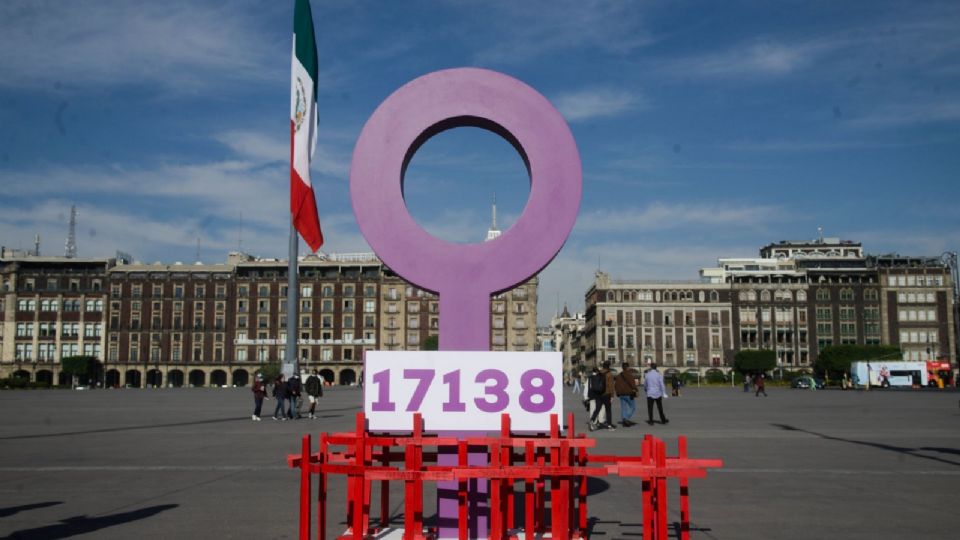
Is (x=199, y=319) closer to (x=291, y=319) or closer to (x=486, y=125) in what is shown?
(x=291, y=319)

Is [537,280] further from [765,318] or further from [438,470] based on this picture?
[438,470]

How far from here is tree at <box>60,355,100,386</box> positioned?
10206 cm

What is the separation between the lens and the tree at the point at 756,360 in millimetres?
101750

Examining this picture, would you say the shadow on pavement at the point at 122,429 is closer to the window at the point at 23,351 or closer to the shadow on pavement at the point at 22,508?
the shadow on pavement at the point at 22,508

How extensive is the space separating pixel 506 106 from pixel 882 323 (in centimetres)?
11077

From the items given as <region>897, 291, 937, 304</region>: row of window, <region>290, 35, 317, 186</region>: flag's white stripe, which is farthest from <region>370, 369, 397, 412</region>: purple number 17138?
<region>897, 291, 937, 304</region>: row of window

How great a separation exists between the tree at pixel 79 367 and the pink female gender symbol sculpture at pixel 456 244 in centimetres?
10412

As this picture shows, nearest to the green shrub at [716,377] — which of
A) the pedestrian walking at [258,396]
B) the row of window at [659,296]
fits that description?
the row of window at [659,296]

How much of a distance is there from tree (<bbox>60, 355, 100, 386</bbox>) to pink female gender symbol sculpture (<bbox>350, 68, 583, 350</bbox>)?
10412 cm

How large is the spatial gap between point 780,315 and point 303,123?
101 meters

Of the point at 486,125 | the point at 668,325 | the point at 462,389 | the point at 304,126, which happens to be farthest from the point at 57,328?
the point at 462,389

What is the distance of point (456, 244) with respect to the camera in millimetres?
8047

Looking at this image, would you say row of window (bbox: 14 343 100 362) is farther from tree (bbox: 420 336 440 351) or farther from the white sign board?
the white sign board

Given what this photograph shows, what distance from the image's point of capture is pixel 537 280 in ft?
375
